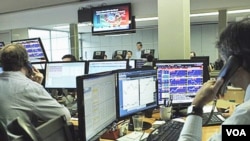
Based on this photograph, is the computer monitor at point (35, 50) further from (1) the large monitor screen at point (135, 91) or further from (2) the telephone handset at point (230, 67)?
(2) the telephone handset at point (230, 67)

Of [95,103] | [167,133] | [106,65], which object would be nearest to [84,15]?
[106,65]

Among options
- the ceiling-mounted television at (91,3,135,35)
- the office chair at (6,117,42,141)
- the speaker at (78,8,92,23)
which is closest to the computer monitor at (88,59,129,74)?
the office chair at (6,117,42,141)

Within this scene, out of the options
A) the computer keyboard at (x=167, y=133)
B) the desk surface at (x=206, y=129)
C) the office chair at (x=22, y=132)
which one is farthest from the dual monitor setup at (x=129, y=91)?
the office chair at (x=22, y=132)

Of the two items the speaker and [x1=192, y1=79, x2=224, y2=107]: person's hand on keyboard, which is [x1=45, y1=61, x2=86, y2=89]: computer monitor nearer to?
[x1=192, y1=79, x2=224, y2=107]: person's hand on keyboard

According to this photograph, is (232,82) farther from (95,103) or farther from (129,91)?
(129,91)

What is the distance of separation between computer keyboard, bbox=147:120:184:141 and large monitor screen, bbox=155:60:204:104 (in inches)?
15.7

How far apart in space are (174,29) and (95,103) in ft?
5.84

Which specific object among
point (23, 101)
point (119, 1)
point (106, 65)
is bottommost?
point (23, 101)

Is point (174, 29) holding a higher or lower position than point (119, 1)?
lower

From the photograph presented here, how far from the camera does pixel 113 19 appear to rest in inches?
235

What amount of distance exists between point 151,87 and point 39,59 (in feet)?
5.72

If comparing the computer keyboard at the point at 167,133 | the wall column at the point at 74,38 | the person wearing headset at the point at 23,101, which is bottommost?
the computer keyboard at the point at 167,133

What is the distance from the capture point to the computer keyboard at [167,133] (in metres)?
1.65

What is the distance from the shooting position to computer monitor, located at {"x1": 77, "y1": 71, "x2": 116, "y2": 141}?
1301mm
